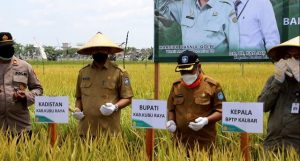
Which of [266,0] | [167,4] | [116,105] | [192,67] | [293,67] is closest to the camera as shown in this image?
[293,67]

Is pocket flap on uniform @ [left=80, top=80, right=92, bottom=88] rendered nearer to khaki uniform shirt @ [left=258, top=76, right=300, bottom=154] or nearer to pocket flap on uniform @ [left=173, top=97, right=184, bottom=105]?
pocket flap on uniform @ [left=173, top=97, right=184, bottom=105]

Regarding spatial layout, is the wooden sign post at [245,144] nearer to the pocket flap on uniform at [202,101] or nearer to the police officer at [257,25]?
the pocket flap on uniform at [202,101]

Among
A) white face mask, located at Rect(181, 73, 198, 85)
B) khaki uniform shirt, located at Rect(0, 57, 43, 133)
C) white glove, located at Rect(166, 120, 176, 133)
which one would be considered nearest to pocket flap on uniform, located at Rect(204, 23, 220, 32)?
white face mask, located at Rect(181, 73, 198, 85)

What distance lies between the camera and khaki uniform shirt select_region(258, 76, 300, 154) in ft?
10.2

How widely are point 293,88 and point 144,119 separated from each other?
97 centimetres

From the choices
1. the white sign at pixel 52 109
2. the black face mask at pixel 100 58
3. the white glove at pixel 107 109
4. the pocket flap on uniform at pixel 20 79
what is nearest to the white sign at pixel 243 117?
the white glove at pixel 107 109

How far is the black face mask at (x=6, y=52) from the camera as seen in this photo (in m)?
4.15

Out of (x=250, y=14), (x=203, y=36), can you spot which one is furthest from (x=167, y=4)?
(x=250, y=14)

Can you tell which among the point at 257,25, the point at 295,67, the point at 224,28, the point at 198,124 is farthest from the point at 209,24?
the point at 295,67

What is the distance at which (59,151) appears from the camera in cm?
309

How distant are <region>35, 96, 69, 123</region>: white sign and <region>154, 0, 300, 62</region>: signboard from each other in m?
1.59

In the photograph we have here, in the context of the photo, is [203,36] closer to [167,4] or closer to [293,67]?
[167,4]

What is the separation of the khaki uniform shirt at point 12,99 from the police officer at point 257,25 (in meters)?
1.99

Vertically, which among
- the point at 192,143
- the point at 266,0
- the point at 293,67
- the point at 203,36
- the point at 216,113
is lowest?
the point at 192,143
